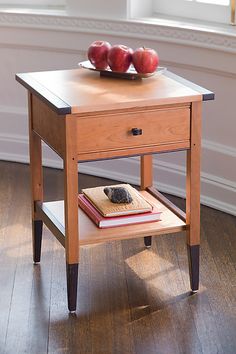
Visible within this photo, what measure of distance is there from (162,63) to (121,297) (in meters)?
1.16

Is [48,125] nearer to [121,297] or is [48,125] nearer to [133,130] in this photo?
[133,130]

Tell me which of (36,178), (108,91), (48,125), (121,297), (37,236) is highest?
(108,91)

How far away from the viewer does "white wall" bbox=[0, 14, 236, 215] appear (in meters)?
3.51

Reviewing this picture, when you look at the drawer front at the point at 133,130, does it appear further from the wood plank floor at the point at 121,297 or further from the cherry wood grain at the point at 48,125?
the wood plank floor at the point at 121,297

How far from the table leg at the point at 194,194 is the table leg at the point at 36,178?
1.73ft

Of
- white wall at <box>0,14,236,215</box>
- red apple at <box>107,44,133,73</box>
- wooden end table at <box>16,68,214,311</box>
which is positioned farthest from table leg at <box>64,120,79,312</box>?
white wall at <box>0,14,236,215</box>

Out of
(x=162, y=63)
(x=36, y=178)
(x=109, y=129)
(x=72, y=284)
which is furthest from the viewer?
(x=162, y=63)

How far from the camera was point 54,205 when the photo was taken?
302cm

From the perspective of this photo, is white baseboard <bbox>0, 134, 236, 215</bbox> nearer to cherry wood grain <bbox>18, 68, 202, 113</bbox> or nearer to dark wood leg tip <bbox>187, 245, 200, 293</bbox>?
dark wood leg tip <bbox>187, 245, 200, 293</bbox>

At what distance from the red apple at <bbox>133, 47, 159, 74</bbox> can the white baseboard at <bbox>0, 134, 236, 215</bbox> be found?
86 centimetres

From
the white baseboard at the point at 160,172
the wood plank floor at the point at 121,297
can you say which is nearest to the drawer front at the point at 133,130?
the wood plank floor at the point at 121,297

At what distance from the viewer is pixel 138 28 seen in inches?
145

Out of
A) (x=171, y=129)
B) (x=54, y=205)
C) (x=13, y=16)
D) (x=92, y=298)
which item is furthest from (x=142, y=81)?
(x=13, y=16)

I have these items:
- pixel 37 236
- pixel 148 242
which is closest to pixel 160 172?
pixel 148 242
